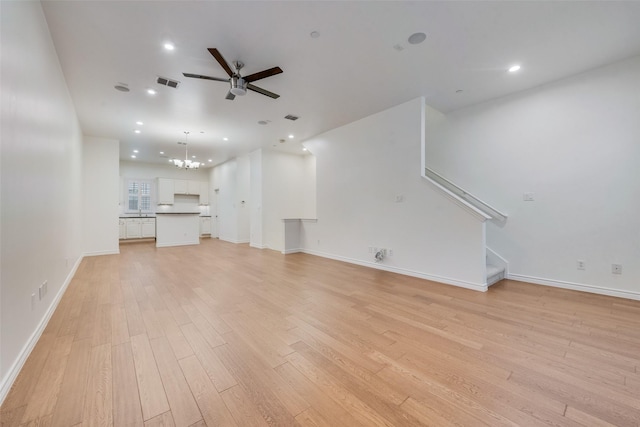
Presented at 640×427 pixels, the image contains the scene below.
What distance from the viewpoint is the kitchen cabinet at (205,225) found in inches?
414

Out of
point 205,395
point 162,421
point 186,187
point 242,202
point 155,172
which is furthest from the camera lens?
point 186,187

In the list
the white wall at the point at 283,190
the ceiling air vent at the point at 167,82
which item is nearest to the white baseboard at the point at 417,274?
the white wall at the point at 283,190

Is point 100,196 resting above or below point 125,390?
above

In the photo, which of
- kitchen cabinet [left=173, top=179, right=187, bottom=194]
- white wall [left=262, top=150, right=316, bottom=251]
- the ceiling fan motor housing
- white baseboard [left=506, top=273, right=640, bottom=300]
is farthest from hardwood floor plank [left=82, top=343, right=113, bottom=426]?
kitchen cabinet [left=173, top=179, right=187, bottom=194]

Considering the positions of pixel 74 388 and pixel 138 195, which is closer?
pixel 74 388

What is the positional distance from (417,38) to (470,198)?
2943 mm

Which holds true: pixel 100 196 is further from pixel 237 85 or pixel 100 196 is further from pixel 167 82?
pixel 237 85

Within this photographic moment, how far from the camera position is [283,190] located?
742cm

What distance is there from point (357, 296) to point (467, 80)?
3421 mm

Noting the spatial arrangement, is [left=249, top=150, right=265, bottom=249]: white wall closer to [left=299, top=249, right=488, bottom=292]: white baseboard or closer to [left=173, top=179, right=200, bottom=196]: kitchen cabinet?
[left=299, top=249, right=488, bottom=292]: white baseboard

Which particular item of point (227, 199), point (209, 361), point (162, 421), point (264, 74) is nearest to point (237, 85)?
point (264, 74)

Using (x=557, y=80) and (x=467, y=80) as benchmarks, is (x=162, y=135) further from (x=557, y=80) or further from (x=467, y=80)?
(x=557, y=80)

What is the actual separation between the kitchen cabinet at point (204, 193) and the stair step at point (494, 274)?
1030 centimetres

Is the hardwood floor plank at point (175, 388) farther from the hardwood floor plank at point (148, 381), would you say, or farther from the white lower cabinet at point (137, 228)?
the white lower cabinet at point (137, 228)
